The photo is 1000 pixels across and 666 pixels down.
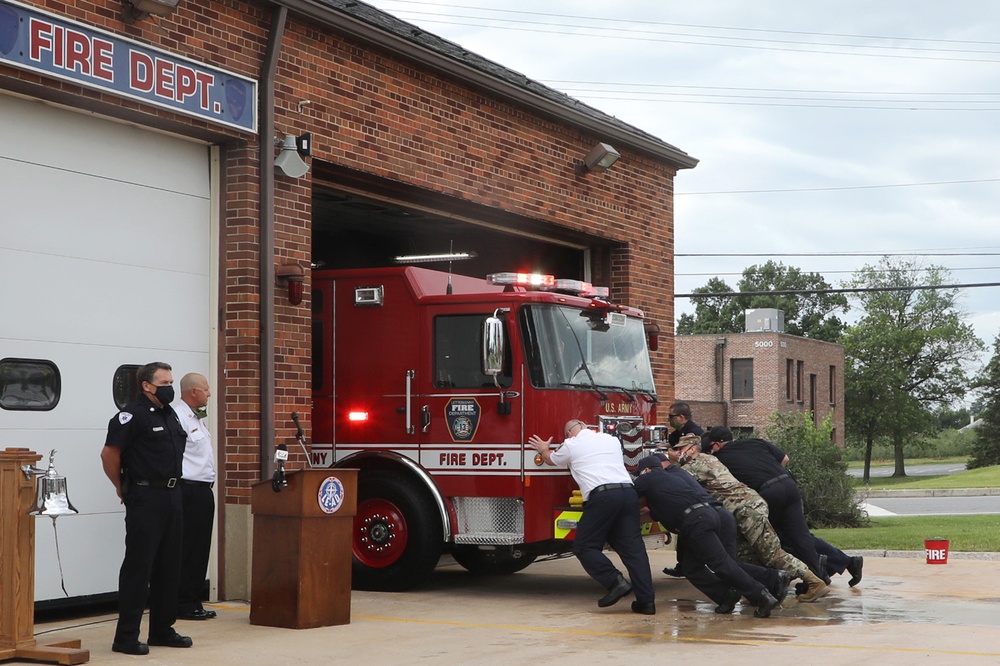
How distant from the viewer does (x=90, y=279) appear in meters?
9.93

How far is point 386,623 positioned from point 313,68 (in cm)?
508

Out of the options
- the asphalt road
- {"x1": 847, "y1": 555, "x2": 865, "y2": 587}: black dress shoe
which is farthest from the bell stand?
the asphalt road

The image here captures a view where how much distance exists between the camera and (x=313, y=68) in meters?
11.6

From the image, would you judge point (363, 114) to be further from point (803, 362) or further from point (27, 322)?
point (803, 362)

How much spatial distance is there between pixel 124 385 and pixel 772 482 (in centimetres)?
569

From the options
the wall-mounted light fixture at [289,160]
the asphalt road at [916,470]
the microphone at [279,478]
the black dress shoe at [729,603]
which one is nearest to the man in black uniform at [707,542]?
the black dress shoe at [729,603]

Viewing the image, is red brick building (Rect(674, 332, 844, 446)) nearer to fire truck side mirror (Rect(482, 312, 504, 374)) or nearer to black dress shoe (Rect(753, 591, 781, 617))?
fire truck side mirror (Rect(482, 312, 504, 374))

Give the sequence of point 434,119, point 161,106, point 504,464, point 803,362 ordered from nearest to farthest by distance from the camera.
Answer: point 161,106, point 504,464, point 434,119, point 803,362

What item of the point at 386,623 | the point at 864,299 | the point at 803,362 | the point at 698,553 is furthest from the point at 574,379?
the point at 864,299

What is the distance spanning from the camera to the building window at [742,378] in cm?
6009

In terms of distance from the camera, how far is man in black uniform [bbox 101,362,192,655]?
8.15 m

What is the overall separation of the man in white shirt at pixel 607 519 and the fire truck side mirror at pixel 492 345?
917 mm

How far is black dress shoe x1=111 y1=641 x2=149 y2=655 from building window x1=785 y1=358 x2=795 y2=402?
54.3 m

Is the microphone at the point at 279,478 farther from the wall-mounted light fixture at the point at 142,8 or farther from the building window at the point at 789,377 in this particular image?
the building window at the point at 789,377
